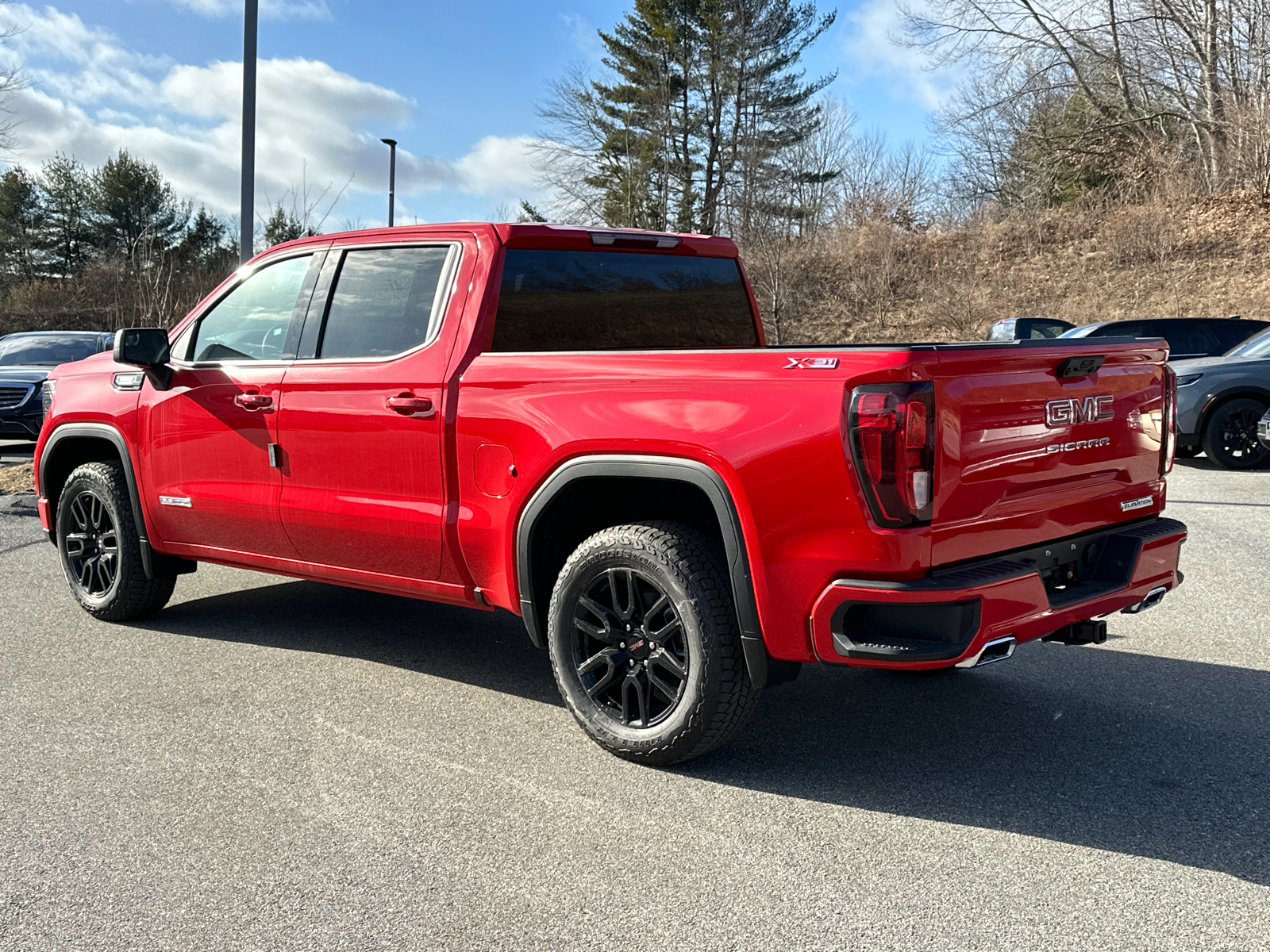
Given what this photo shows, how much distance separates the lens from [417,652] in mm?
5371

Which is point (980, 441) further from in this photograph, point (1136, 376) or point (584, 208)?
point (584, 208)

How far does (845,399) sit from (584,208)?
33938 millimetres

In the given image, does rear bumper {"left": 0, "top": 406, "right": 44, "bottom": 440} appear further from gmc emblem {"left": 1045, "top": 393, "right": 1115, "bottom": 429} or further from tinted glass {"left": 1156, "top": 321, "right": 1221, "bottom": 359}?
tinted glass {"left": 1156, "top": 321, "right": 1221, "bottom": 359}

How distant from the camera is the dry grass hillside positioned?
27.7 metres

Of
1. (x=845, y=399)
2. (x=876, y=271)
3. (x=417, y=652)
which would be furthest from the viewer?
(x=876, y=271)

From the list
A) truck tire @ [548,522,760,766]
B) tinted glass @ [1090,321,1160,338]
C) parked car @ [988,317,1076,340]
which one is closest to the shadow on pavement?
truck tire @ [548,522,760,766]

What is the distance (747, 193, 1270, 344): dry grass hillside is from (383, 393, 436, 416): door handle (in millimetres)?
25902

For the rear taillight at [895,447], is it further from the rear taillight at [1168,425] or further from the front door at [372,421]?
the front door at [372,421]

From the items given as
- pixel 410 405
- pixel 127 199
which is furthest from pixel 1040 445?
pixel 127 199

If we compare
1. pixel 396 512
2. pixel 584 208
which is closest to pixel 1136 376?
pixel 396 512

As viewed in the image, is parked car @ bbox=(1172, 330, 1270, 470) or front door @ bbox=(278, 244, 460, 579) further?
parked car @ bbox=(1172, 330, 1270, 470)

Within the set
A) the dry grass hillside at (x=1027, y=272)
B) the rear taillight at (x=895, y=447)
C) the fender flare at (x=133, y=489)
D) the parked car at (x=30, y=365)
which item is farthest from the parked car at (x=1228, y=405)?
the dry grass hillside at (x=1027, y=272)

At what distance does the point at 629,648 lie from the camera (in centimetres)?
391

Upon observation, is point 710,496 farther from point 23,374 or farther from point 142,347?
point 23,374
